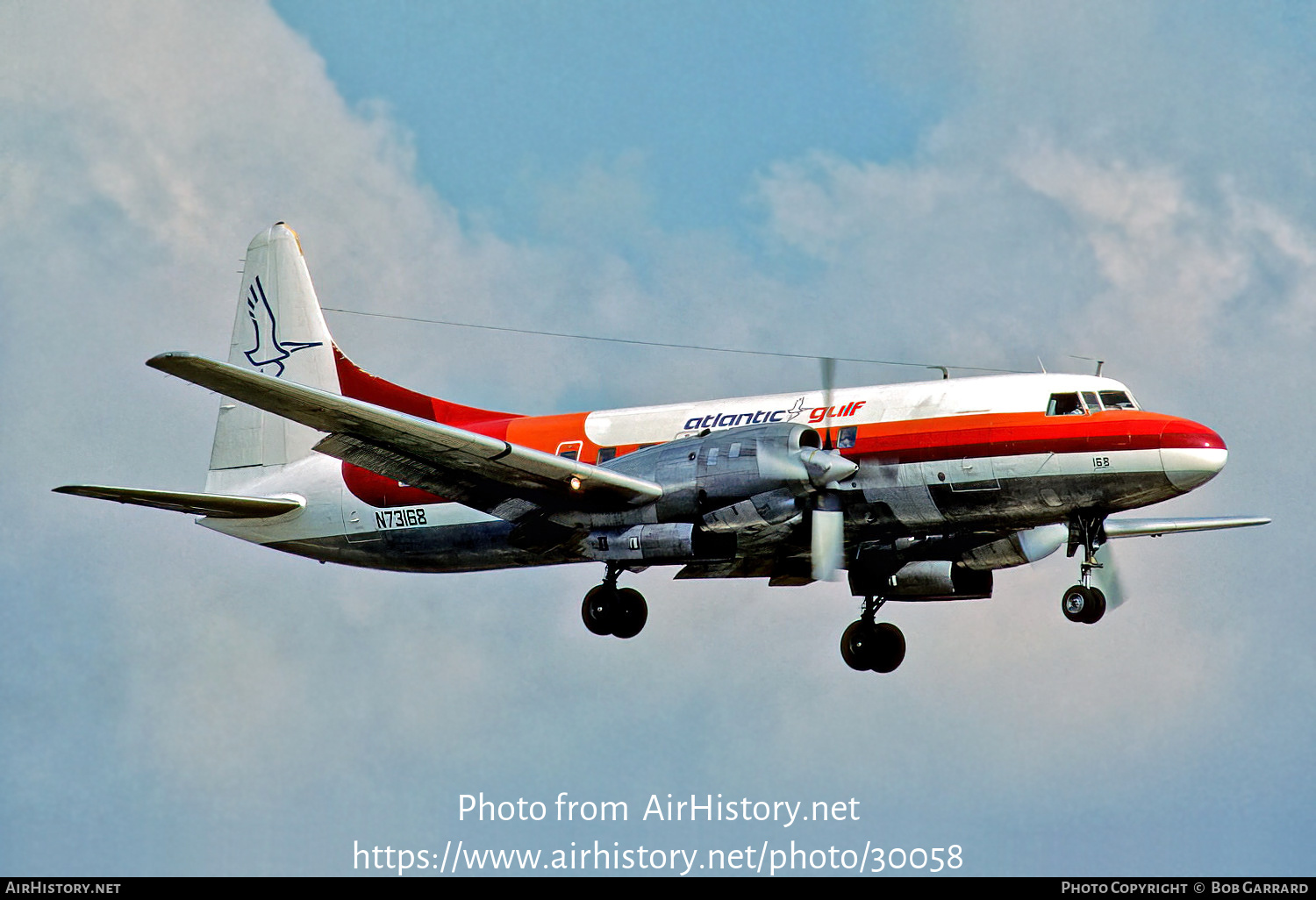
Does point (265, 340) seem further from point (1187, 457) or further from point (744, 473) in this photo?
point (1187, 457)

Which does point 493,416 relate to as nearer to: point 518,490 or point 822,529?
point 518,490

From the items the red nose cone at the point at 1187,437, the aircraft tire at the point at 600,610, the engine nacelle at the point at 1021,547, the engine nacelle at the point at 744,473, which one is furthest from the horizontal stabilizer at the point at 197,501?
the red nose cone at the point at 1187,437

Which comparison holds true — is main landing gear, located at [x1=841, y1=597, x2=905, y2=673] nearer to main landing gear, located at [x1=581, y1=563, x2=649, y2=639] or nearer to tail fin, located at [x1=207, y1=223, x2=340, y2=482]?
main landing gear, located at [x1=581, y1=563, x2=649, y2=639]

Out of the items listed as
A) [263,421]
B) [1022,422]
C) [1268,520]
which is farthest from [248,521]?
[1268,520]

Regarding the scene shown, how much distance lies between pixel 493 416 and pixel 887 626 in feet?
25.7

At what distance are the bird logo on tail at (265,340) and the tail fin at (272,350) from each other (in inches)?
0.7

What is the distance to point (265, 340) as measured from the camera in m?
33.1

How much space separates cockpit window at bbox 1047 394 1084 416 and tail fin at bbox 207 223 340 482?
13.8 meters

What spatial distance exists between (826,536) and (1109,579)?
4.84m

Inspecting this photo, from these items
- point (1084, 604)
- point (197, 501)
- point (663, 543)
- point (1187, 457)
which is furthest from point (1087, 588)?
point (197, 501)

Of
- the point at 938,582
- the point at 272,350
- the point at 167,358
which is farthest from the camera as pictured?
the point at 272,350

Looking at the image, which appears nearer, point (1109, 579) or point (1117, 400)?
point (1117, 400)

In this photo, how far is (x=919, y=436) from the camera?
24875 mm

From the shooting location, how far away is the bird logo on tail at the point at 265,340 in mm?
32781
